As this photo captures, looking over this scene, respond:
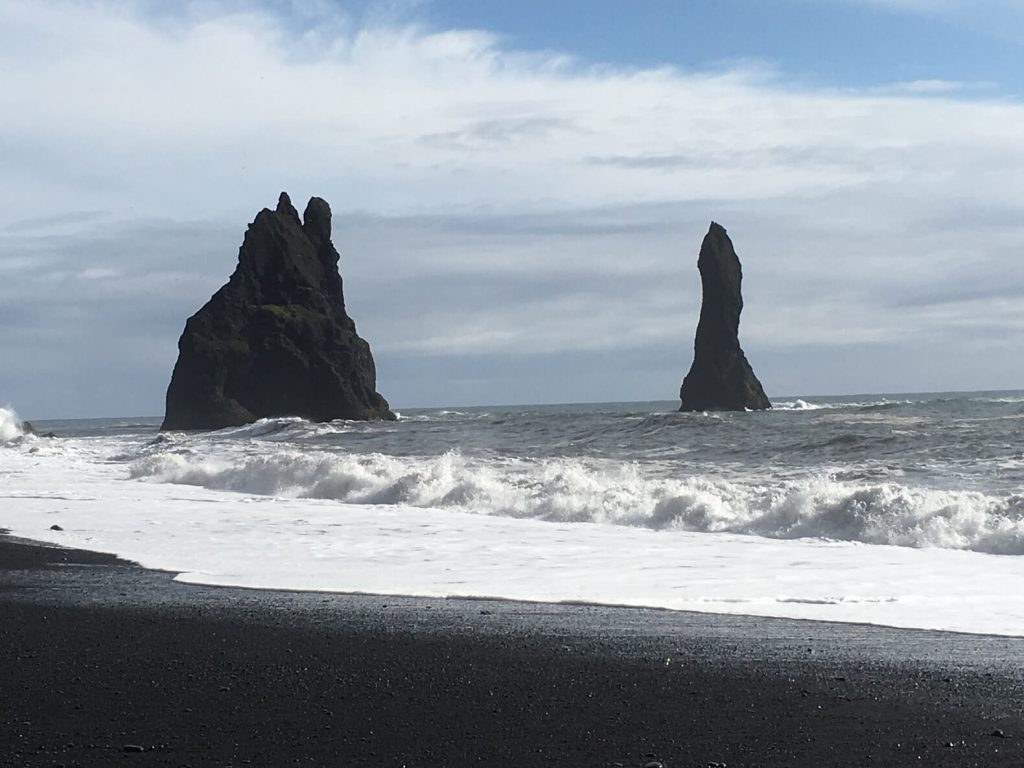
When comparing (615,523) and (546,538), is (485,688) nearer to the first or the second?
(546,538)

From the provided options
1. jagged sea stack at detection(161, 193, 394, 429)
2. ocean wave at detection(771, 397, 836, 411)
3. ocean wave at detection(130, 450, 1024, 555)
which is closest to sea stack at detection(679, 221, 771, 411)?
ocean wave at detection(771, 397, 836, 411)

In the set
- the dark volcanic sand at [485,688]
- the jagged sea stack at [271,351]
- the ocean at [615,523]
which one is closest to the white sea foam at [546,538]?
the ocean at [615,523]

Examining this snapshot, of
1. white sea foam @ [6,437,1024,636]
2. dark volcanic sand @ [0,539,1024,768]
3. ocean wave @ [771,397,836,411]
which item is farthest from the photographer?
ocean wave @ [771,397,836,411]

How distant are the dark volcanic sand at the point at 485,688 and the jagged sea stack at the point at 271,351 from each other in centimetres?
7880

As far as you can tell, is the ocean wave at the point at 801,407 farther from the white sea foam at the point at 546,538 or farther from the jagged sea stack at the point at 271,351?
the white sea foam at the point at 546,538

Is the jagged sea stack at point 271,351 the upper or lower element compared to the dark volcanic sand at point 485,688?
upper

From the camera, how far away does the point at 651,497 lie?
16781 mm

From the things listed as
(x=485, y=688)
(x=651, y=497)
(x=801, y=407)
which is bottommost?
(x=485, y=688)

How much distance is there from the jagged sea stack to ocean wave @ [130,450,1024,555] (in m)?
62.4

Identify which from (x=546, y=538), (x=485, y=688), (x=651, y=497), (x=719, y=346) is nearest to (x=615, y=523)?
(x=651, y=497)

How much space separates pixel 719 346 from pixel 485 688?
276ft

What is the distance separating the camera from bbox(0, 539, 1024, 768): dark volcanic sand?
5.04m

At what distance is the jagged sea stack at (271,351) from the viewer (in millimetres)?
86875

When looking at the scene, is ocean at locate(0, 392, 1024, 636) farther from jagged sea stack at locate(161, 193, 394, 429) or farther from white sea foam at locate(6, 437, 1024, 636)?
jagged sea stack at locate(161, 193, 394, 429)
